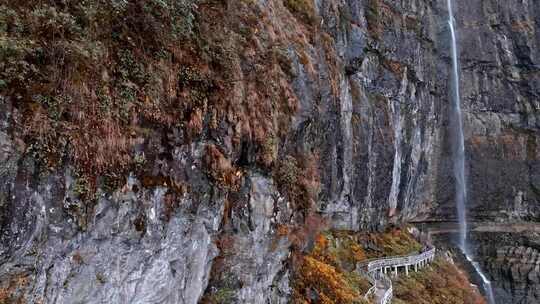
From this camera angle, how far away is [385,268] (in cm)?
2084

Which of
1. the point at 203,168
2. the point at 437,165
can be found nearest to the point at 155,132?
the point at 203,168

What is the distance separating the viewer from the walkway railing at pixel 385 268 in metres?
16.8

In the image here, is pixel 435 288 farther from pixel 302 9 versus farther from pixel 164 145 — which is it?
pixel 164 145

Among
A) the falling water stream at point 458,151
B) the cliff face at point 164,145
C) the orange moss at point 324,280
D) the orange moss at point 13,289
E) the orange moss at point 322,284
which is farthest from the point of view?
the falling water stream at point 458,151

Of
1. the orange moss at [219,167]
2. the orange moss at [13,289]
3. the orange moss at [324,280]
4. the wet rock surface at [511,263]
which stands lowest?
the wet rock surface at [511,263]

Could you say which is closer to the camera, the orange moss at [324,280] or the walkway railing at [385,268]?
the orange moss at [324,280]

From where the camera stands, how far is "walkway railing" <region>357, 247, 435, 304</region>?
1683 centimetres

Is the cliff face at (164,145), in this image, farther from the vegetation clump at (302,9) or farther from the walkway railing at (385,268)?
the walkway railing at (385,268)

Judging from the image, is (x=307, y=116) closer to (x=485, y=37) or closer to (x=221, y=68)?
(x=221, y=68)

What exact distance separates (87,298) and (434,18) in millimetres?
32869

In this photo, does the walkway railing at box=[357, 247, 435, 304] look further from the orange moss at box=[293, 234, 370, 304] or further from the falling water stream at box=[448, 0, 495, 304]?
the falling water stream at box=[448, 0, 495, 304]

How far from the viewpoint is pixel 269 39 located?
41.4 ft

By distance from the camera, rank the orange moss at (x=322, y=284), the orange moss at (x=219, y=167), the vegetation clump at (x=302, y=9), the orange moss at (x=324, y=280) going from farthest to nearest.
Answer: the vegetation clump at (x=302, y=9), the orange moss at (x=322, y=284), the orange moss at (x=324, y=280), the orange moss at (x=219, y=167)

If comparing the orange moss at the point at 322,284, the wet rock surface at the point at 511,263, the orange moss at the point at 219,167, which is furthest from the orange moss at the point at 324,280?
the wet rock surface at the point at 511,263
